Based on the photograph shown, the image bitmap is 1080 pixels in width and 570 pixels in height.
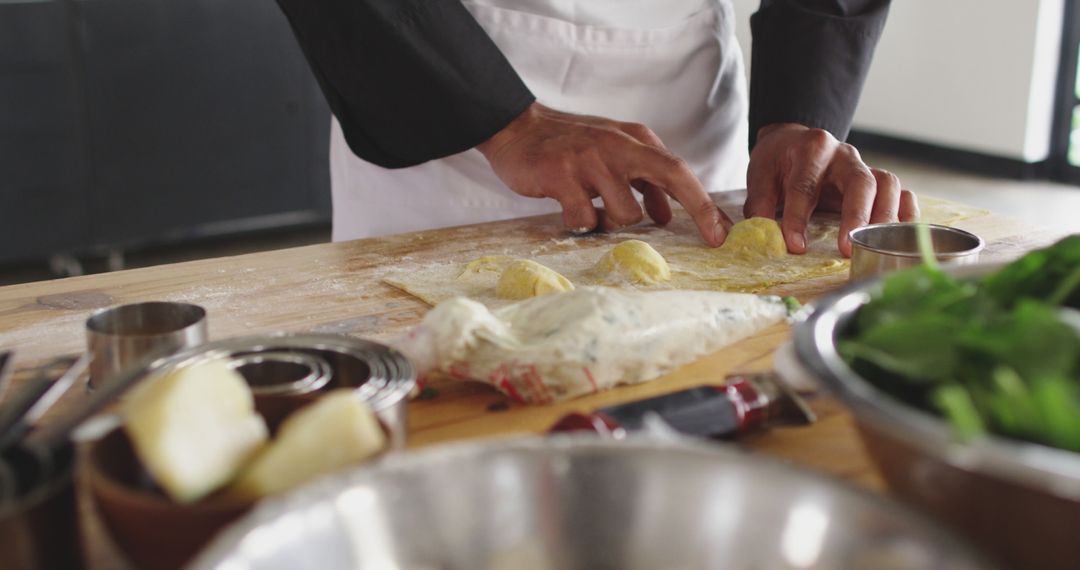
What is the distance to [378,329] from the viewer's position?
1.26m

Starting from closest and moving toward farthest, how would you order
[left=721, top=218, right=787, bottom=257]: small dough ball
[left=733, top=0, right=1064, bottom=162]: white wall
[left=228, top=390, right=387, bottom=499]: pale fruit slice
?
[left=228, top=390, right=387, bottom=499]: pale fruit slice < [left=721, top=218, right=787, bottom=257]: small dough ball < [left=733, top=0, right=1064, bottom=162]: white wall

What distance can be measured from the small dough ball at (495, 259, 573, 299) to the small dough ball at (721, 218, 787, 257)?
1.12 ft

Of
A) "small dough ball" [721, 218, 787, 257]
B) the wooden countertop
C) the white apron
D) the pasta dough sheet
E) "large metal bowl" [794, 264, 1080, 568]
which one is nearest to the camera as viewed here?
"large metal bowl" [794, 264, 1080, 568]

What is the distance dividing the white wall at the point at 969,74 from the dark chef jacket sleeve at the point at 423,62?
484cm

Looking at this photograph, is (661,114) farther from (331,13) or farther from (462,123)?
(331,13)

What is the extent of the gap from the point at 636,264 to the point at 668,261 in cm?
13

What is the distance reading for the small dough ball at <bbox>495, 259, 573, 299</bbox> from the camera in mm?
1307

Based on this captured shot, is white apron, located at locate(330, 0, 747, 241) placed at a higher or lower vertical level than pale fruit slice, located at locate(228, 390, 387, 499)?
higher

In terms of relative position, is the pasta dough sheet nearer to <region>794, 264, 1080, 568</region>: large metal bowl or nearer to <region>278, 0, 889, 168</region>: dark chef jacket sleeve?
<region>278, 0, 889, 168</region>: dark chef jacket sleeve

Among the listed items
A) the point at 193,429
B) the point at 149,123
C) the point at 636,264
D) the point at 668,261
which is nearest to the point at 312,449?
the point at 193,429

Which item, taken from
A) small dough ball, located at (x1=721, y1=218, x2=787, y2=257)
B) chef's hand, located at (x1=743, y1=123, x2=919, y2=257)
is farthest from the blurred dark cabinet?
small dough ball, located at (x1=721, y1=218, x2=787, y2=257)

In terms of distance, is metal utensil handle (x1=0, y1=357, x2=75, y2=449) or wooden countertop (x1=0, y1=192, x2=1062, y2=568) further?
wooden countertop (x1=0, y1=192, x2=1062, y2=568)

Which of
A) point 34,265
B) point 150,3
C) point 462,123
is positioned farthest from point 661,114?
point 34,265

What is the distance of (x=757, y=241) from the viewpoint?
1.57 meters
